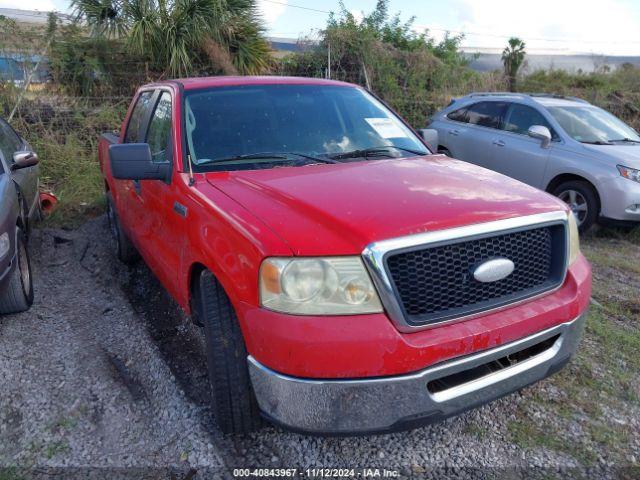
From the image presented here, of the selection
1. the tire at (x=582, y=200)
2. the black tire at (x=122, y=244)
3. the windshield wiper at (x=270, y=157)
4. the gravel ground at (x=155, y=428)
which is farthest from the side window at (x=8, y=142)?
the tire at (x=582, y=200)

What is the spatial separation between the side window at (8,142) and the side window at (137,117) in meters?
1.48

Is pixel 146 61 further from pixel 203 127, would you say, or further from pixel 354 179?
pixel 354 179

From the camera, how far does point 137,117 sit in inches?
173

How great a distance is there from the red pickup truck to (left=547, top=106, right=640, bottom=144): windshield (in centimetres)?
442

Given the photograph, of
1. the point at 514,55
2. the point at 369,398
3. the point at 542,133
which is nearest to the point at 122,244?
the point at 369,398

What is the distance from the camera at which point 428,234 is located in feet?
6.89

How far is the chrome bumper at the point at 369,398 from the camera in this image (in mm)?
2010

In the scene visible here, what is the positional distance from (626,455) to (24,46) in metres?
9.94

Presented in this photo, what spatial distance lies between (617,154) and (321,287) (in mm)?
5534

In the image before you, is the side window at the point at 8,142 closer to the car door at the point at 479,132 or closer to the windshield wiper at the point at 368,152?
the windshield wiper at the point at 368,152

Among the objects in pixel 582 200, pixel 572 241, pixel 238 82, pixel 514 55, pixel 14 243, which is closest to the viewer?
pixel 572 241

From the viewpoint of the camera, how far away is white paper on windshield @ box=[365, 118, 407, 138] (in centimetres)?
361

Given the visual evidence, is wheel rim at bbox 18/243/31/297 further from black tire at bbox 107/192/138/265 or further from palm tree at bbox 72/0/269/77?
palm tree at bbox 72/0/269/77

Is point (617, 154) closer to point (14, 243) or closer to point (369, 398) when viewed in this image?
point (369, 398)
